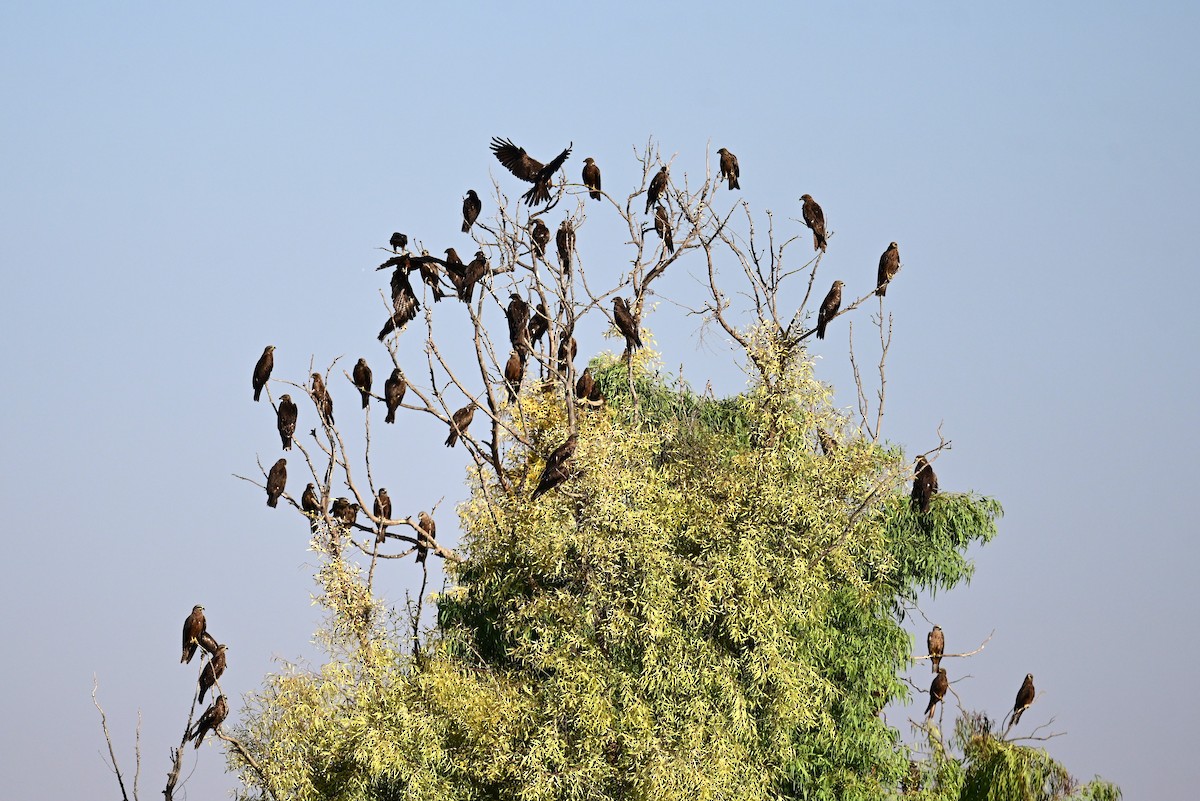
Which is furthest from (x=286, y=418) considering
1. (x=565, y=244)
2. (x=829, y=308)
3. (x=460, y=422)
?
(x=829, y=308)

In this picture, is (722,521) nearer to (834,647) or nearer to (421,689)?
(834,647)

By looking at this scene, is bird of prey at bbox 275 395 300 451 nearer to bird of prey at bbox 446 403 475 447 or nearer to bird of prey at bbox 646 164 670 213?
bird of prey at bbox 446 403 475 447

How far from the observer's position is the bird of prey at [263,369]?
A: 15734mm

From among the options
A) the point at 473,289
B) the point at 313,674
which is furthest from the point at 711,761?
the point at 473,289

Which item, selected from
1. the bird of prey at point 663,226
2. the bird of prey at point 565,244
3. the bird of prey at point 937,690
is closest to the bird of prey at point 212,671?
the bird of prey at point 565,244

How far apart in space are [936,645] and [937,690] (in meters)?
0.49

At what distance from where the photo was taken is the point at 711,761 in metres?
14.2

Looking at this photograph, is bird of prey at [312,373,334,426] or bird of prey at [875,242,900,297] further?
bird of prey at [875,242,900,297]

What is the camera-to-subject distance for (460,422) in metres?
16.4

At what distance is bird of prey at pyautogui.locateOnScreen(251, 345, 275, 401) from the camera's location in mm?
15734

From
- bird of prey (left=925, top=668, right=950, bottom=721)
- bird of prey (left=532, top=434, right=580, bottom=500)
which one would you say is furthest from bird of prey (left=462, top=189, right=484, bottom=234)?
bird of prey (left=925, top=668, right=950, bottom=721)

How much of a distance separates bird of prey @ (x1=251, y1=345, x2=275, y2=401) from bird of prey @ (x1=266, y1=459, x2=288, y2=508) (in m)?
0.76

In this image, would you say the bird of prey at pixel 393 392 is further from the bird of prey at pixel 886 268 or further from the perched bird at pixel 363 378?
the bird of prey at pixel 886 268

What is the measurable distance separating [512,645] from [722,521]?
2.64 meters
